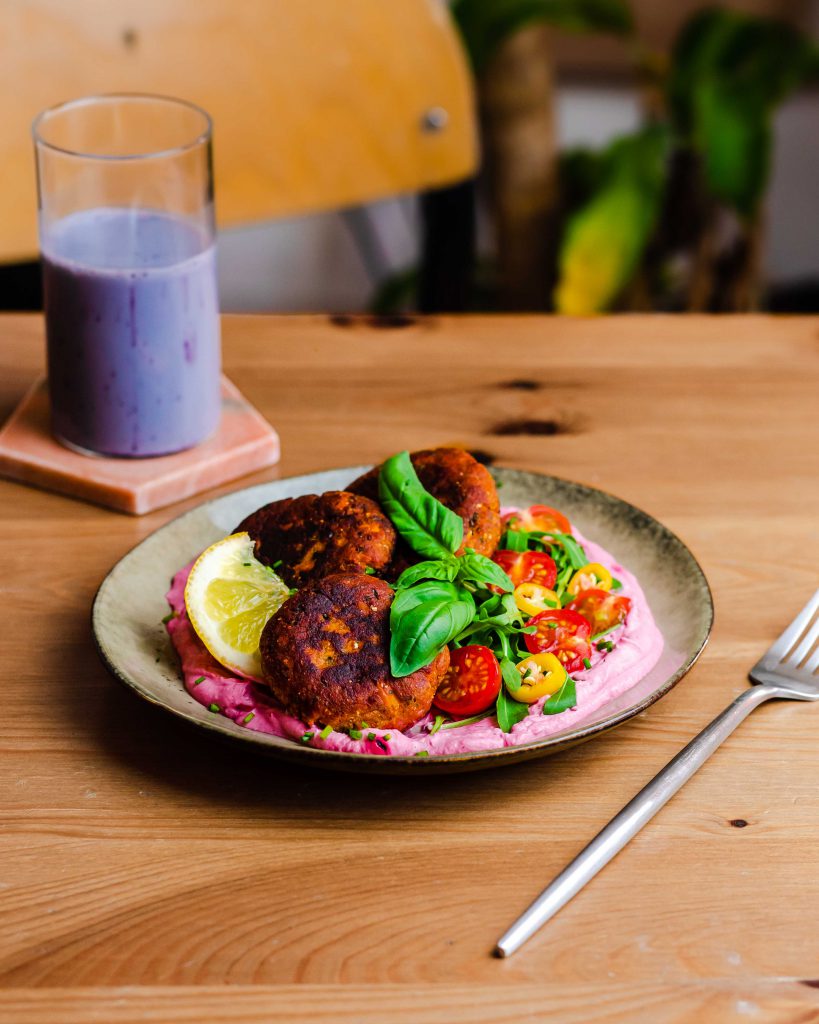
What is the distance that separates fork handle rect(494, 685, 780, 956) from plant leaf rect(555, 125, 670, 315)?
6.33ft

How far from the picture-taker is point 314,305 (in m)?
4.00

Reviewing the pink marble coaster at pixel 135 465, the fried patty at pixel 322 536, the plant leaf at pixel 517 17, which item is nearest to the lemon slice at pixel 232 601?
the fried patty at pixel 322 536

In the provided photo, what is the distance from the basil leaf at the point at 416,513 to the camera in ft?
3.33

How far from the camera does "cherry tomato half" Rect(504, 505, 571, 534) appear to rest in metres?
1.15

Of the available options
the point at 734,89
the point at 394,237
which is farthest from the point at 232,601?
the point at 394,237

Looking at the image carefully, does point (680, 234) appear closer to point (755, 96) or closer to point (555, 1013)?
point (755, 96)

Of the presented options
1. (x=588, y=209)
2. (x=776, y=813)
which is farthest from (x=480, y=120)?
(x=776, y=813)

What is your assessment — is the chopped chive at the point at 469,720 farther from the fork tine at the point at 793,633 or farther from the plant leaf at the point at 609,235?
the plant leaf at the point at 609,235

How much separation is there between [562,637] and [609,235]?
2035 mm

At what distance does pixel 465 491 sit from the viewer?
107 centimetres

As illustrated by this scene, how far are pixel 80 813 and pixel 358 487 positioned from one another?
369mm

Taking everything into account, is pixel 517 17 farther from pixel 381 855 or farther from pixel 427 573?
pixel 381 855

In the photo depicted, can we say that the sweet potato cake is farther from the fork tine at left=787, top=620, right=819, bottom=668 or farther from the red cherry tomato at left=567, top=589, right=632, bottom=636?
the fork tine at left=787, top=620, right=819, bottom=668

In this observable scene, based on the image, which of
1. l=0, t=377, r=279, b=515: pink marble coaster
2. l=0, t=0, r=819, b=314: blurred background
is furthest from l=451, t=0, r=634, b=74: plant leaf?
l=0, t=377, r=279, b=515: pink marble coaster
